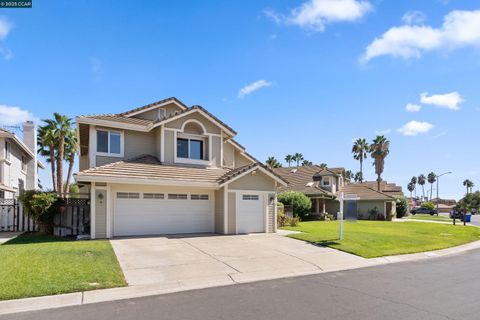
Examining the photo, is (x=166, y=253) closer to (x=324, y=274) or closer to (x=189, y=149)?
(x=324, y=274)

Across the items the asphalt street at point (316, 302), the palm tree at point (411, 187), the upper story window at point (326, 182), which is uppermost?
the upper story window at point (326, 182)

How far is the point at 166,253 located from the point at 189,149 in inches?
358

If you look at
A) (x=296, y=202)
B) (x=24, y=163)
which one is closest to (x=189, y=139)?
(x=296, y=202)

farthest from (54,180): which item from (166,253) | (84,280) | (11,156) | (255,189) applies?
(84,280)

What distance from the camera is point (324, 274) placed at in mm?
10453

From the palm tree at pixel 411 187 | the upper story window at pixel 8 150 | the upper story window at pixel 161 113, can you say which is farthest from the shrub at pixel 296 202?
the palm tree at pixel 411 187

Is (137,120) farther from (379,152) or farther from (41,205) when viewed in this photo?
(379,152)

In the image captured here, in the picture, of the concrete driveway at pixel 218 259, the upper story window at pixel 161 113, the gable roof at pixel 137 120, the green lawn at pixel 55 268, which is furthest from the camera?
the upper story window at pixel 161 113

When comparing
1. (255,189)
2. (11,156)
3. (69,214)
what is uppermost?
(11,156)

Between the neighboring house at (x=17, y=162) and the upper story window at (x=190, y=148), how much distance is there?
45.5 feet

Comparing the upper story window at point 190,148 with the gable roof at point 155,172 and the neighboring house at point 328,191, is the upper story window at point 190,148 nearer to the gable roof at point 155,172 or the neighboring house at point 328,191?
the gable roof at point 155,172

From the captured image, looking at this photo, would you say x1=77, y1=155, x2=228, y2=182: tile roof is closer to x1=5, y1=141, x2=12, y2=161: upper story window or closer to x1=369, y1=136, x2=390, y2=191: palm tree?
x1=5, y1=141, x2=12, y2=161: upper story window

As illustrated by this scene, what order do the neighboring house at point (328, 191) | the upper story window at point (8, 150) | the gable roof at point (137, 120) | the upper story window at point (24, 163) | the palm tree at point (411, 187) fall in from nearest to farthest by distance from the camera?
the gable roof at point (137, 120) < the upper story window at point (8, 150) < the upper story window at point (24, 163) < the neighboring house at point (328, 191) < the palm tree at point (411, 187)

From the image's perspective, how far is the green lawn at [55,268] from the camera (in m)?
7.76
